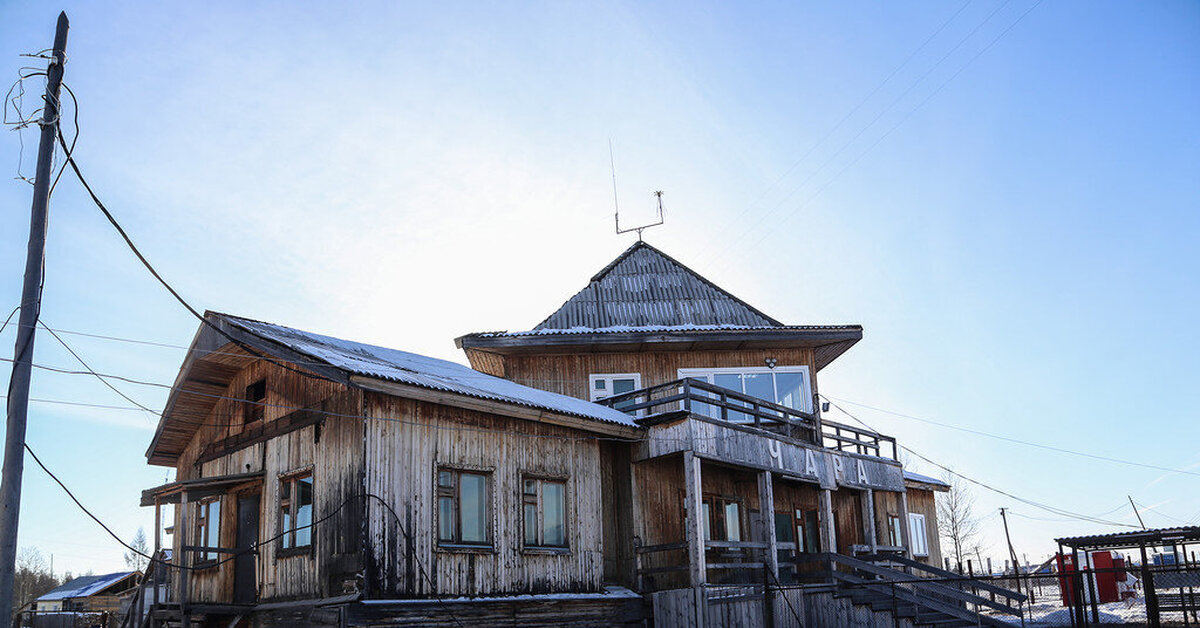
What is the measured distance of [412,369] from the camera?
18531 mm

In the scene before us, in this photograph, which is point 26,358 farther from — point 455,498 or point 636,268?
point 636,268

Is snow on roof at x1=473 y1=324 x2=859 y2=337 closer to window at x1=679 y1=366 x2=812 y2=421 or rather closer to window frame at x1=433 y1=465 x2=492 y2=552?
window at x1=679 y1=366 x2=812 y2=421

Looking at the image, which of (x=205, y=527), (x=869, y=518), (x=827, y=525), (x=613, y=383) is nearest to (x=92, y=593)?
(x=205, y=527)

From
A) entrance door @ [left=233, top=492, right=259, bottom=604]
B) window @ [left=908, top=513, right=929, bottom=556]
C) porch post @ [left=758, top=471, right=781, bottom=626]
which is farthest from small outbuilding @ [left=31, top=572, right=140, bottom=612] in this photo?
window @ [left=908, top=513, right=929, bottom=556]

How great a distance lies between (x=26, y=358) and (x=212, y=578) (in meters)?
10.7

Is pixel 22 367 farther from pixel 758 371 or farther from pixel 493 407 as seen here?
pixel 758 371

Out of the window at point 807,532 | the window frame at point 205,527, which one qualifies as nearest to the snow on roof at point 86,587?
the window frame at point 205,527

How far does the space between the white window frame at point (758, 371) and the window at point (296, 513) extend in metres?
12.0

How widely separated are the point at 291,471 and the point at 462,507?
3.35 metres

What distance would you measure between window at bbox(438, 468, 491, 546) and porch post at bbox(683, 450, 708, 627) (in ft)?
13.6

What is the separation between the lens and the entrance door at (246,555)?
18761 mm

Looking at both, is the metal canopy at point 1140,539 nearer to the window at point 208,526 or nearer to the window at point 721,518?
the window at point 721,518

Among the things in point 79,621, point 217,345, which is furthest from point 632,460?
point 79,621

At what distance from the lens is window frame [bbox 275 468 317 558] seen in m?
16.6
